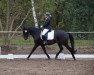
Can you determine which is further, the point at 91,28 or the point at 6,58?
the point at 91,28

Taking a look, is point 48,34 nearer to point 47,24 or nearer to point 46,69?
point 47,24

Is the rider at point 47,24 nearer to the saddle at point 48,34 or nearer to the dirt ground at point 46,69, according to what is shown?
the saddle at point 48,34

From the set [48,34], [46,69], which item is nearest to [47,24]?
[48,34]

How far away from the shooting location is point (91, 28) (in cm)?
3139

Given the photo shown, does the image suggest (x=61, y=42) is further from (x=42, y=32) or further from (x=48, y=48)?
(x=48, y=48)

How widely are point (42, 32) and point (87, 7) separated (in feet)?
46.8

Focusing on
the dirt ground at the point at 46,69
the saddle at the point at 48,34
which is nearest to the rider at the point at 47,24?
the saddle at the point at 48,34

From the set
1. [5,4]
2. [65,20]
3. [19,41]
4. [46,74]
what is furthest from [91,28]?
[46,74]

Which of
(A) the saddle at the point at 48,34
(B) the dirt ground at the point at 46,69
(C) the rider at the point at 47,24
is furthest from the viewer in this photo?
(A) the saddle at the point at 48,34

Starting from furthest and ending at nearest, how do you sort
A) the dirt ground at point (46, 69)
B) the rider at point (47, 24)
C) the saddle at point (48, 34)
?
the saddle at point (48, 34)
the rider at point (47, 24)
the dirt ground at point (46, 69)

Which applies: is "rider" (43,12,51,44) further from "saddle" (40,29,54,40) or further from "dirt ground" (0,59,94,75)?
"dirt ground" (0,59,94,75)

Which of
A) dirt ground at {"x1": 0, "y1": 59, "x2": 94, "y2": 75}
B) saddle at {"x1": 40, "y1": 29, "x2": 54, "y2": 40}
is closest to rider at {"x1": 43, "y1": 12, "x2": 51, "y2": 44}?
saddle at {"x1": 40, "y1": 29, "x2": 54, "y2": 40}

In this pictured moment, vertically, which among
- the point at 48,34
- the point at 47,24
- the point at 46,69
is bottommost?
the point at 48,34

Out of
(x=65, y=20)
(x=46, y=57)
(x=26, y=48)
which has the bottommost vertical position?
(x=65, y=20)
